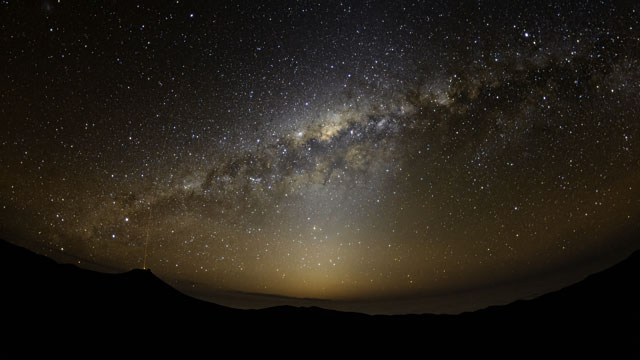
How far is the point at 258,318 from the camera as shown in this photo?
27109mm

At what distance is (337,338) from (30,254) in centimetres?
2165

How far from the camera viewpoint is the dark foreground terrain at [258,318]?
19.3 m

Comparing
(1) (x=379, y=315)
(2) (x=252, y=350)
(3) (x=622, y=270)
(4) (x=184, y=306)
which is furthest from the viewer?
(3) (x=622, y=270)

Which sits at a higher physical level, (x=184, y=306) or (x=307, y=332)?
(x=184, y=306)

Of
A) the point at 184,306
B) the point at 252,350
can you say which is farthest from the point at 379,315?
the point at 184,306

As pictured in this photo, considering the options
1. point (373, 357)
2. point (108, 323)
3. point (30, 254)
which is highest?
point (30, 254)

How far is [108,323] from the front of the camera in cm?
2023

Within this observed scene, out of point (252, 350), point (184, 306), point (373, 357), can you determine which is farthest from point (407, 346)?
point (184, 306)

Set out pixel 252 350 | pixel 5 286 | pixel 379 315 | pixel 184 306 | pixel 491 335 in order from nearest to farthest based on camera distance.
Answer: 1. pixel 5 286
2. pixel 252 350
3. pixel 184 306
4. pixel 491 335
5. pixel 379 315

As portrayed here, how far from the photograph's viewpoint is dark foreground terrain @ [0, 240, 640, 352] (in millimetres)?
19266

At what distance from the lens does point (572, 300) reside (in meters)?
33.4

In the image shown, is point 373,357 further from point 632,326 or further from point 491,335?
point 632,326

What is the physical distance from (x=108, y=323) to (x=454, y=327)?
25.7 metres

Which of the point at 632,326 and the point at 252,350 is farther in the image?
the point at 632,326
